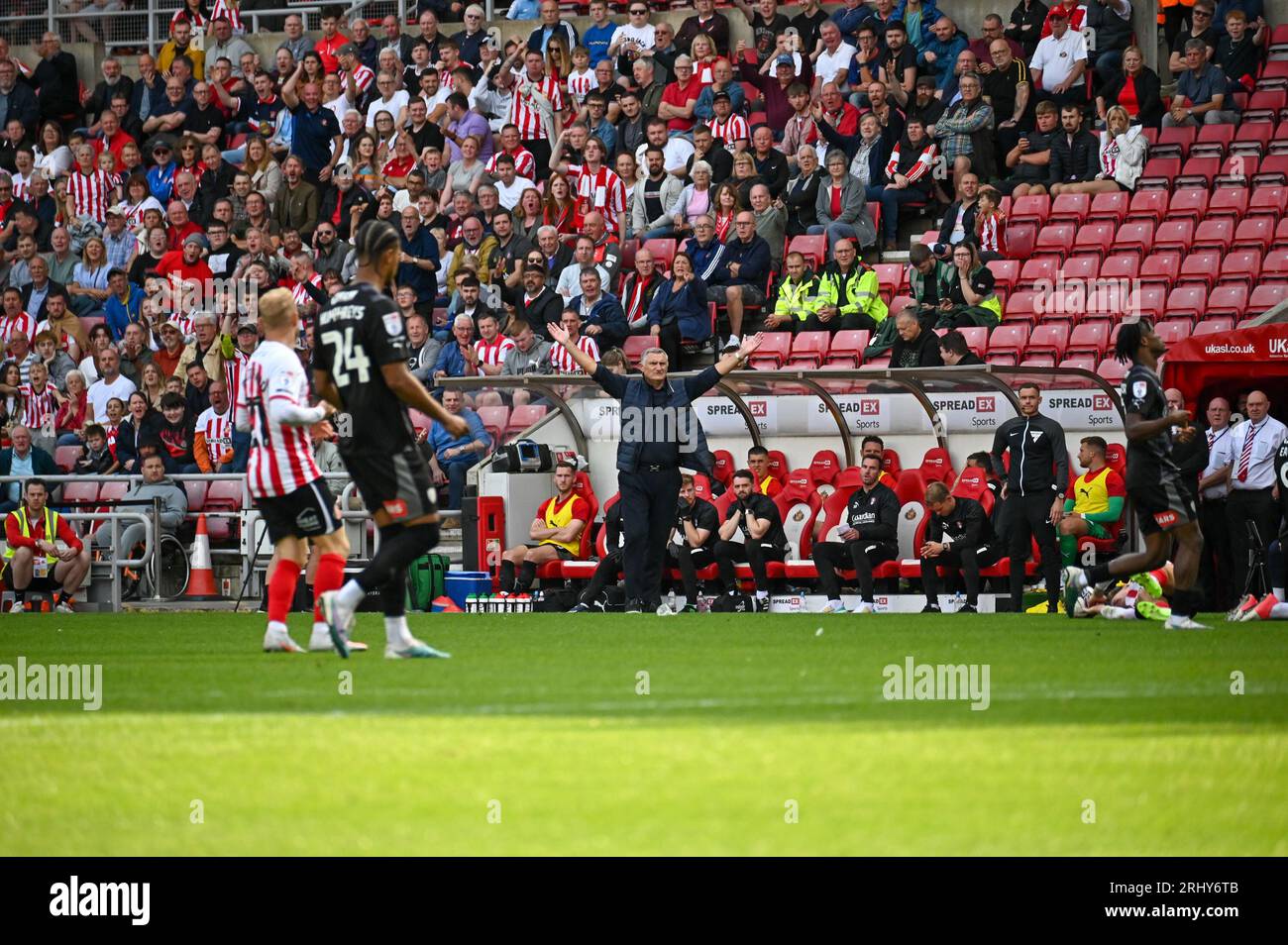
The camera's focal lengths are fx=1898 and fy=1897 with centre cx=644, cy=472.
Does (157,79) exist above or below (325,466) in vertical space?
above

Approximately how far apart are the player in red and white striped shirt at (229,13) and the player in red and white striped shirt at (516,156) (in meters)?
6.72

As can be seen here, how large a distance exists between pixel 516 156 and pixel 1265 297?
9.96 m

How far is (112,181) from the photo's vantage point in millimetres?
27766

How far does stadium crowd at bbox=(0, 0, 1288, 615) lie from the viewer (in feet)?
69.7

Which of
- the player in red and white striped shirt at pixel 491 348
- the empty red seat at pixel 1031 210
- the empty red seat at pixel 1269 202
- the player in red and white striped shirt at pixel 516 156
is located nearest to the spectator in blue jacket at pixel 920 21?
the empty red seat at pixel 1031 210

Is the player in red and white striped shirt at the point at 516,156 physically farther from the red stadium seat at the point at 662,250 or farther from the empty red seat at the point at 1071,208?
the empty red seat at the point at 1071,208

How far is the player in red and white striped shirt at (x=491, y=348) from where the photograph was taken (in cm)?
2167

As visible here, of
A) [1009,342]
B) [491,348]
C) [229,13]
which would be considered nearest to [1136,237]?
[1009,342]

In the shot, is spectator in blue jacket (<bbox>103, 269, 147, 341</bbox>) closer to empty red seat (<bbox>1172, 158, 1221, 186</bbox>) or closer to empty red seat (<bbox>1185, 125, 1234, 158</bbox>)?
empty red seat (<bbox>1172, 158, 1221, 186</bbox>)

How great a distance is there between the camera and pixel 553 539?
1950 cm

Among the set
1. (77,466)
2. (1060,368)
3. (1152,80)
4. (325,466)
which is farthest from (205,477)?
(1152,80)

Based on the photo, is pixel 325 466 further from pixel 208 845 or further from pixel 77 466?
pixel 208 845

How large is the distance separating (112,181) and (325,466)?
8.28 m

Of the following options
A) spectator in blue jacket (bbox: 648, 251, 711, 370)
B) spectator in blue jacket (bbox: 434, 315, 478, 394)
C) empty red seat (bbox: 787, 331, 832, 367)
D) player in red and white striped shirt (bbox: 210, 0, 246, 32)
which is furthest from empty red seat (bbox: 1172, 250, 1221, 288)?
player in red and white striped shirt (bbox: 210, 0, 246, 32)
